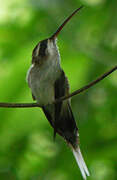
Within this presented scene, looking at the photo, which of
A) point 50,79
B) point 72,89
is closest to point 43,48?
point 50,79

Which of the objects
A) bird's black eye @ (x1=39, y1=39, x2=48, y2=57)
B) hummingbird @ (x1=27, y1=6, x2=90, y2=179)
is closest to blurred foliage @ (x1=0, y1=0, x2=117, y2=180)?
hummingbird @ (x1=27, y1=6, x2=90, y2=179)

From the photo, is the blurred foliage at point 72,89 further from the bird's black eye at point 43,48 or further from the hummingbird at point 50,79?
the bird's black eye at point 43,48

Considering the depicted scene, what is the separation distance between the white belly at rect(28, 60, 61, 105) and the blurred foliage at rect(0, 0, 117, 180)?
786 millimetres

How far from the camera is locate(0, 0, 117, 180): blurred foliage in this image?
4430mm

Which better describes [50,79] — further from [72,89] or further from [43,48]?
[72,89]

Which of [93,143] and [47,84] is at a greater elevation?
[47,84]

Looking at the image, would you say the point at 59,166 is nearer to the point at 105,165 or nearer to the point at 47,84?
the point at 105,165

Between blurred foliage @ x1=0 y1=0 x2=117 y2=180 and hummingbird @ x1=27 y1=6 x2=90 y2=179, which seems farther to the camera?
blurred foliage @ x1=0 y1=0 x2=117 y2=180

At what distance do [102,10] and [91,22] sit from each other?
1.40 ft

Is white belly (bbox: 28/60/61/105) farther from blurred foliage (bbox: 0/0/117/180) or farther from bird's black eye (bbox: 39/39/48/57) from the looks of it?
blurred foliage (bbox: 0/0/117/180)

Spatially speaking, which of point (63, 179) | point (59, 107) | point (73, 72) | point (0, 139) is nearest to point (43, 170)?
point (63, 179)

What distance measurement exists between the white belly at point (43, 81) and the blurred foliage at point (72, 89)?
0.79 m

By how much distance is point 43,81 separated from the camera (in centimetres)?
347

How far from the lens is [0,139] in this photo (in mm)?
4715
